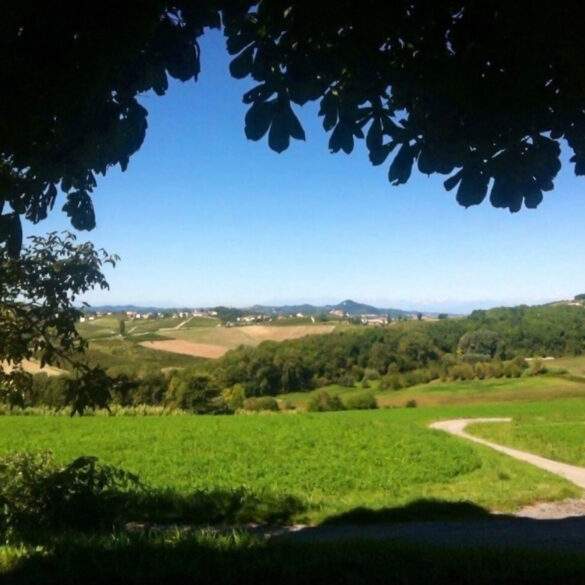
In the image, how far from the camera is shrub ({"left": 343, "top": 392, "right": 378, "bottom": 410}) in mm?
48125

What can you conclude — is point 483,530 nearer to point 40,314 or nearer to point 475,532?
point 475,532

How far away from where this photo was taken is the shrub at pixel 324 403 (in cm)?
4541

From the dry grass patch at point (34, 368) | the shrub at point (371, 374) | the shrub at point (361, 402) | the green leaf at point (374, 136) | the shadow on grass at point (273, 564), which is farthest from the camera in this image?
the shrub at point (371, 374)

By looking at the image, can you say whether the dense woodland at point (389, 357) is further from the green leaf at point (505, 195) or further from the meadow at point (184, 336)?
the green leaf at point (505, 195)

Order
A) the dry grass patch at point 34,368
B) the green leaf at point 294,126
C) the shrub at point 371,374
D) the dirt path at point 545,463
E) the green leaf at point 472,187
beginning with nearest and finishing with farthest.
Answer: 1. the green leaf at point 294,126
2. the green leaf at point 472,187
3. the dry grass patch at point 34,368
4. the dirt path at point 545,463
5. the shrub at point 371,374

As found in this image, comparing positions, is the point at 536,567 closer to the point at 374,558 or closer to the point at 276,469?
the point at 374,558

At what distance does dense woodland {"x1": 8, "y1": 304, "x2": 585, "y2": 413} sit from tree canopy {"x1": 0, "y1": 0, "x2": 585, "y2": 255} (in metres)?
34.3

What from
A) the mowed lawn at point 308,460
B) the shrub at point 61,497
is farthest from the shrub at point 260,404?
the shrub at point 61,497

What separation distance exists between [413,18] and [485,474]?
1502cm

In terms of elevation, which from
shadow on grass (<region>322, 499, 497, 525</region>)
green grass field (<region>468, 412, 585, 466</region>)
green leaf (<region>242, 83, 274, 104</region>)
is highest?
green leaf (<region>242, 83, 274, 104</region>)

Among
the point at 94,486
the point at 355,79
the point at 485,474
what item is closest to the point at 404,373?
the point at 485,474

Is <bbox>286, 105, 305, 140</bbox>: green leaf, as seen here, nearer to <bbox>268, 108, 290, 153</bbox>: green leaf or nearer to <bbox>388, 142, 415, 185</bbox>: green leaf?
<bbox>268, 108, 290, 153</bbox>: green leaf

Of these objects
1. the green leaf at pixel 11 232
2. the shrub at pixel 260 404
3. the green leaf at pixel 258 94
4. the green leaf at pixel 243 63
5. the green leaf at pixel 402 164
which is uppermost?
the green leaf at pixel 243 63

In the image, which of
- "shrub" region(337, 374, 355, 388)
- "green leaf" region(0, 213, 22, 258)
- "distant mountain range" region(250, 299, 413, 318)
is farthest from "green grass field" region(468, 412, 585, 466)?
"distant mountain range" region(250, 299, 413, 318)
